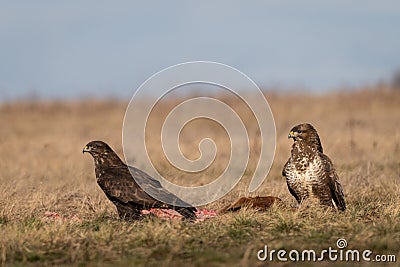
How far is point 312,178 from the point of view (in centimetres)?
788

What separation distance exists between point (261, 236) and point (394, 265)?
4.48 feet

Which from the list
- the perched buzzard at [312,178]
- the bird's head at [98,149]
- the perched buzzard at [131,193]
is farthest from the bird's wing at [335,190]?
the bird's head at [98,149]

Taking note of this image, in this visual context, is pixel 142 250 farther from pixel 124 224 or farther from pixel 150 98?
pixel 150 98

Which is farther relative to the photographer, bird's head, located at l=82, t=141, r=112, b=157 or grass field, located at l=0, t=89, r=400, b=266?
bird's head, located at l=82, t=141, r=112, b=157

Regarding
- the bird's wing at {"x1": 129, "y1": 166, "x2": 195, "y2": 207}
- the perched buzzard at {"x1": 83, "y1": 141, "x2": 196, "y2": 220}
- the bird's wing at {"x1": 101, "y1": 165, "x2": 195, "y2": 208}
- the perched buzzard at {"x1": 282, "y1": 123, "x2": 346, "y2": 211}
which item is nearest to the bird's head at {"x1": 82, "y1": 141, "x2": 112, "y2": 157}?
the perched buzzard at {"x1": 83, "y1": 141, "x2": 196, "y2": 220}

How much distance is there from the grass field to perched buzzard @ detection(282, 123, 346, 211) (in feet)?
1.16

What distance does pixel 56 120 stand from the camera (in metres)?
23.0

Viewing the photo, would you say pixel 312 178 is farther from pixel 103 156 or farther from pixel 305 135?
pixel 103 156

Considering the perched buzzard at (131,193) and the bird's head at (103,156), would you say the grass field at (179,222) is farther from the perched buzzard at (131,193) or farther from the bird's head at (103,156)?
A: the bird's head at (103,156)

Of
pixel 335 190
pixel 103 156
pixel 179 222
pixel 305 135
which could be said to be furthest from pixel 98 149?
pixel 335 190

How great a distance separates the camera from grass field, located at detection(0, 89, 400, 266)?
19.4 ft

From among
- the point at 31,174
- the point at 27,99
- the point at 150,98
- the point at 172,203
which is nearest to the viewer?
the point at 172,203

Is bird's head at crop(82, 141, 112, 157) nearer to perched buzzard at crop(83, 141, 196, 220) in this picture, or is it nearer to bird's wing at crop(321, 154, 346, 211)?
perched buzzard at crop(83, 141, 196, 220)

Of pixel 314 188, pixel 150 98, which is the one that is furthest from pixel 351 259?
pixel 150 98
